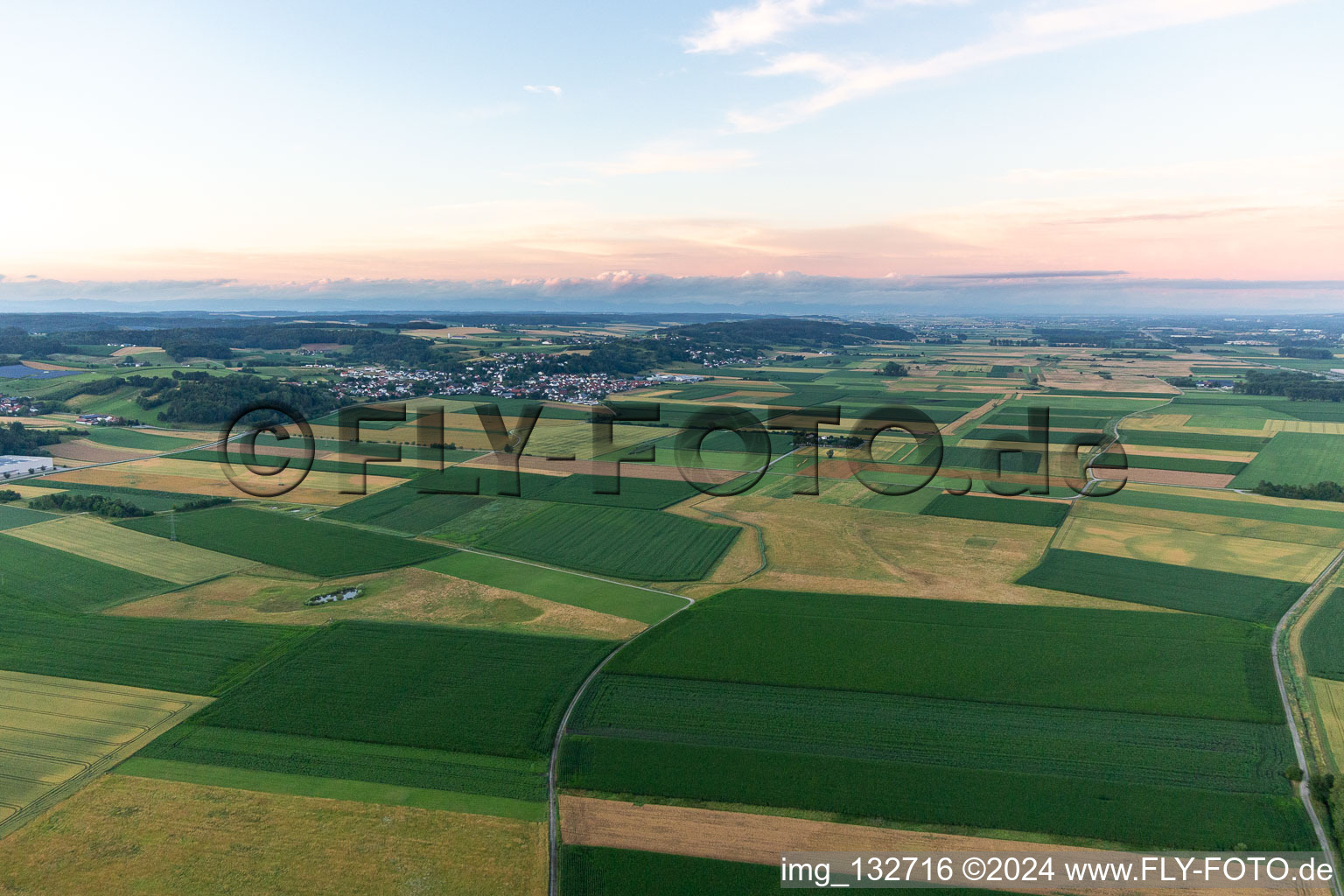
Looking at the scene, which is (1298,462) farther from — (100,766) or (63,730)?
(63,730)

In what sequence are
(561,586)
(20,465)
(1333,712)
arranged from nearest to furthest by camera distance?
(1333,712) < (561,586) < (20,465)

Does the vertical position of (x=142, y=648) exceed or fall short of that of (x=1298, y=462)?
it falls short

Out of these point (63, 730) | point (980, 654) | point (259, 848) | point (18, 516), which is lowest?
point (259, 848)

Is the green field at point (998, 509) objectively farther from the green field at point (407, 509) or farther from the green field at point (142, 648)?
the green field at point (142, 648)

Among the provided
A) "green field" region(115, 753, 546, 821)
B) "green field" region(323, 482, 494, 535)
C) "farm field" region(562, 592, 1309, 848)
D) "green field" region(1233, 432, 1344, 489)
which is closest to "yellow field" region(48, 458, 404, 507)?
"green field" region(323, 482, 494, 535)

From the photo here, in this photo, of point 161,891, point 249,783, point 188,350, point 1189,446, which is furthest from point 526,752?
point 188,350

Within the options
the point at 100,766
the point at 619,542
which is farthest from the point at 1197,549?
the point at 100,766

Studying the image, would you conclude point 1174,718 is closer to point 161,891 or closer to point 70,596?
point 161,891
